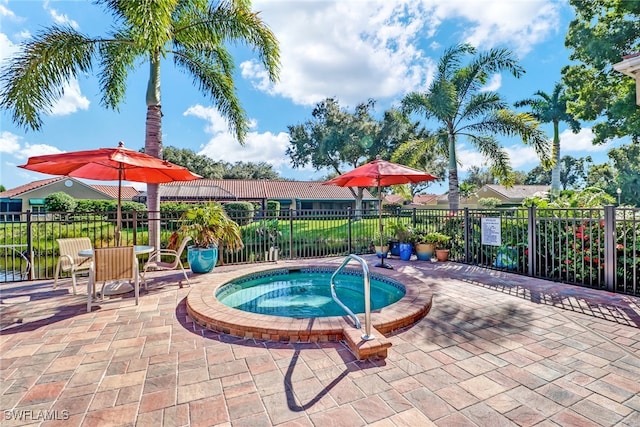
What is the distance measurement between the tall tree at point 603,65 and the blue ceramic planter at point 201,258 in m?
17.5

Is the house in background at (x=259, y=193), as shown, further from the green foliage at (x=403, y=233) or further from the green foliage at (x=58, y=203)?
the green foliage at (x=403, y=233)

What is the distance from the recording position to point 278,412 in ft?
7.19

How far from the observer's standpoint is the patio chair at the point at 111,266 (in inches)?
167

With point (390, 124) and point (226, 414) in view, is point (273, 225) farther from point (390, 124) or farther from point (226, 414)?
point (390, 124)

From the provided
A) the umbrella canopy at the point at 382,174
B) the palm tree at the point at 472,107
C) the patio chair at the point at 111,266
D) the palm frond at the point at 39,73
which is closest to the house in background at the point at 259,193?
the palm tree at the point at 472,107

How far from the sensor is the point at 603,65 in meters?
15.2

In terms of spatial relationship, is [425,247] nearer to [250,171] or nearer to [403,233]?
[403,233]

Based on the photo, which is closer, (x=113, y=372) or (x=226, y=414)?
(x=226, y=414)

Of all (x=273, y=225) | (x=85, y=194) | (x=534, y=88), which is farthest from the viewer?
(x=85, y=194)

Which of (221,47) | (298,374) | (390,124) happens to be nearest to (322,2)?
(221,47)

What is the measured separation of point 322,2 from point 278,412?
8617 millimetres

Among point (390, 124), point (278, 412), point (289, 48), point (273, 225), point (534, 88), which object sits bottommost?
point (278, 412)

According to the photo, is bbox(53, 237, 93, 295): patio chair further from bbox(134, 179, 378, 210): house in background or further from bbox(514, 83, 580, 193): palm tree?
bbox(514, 83, 580, 193): palm tree

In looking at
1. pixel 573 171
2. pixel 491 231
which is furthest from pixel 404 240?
pixel 573 171
